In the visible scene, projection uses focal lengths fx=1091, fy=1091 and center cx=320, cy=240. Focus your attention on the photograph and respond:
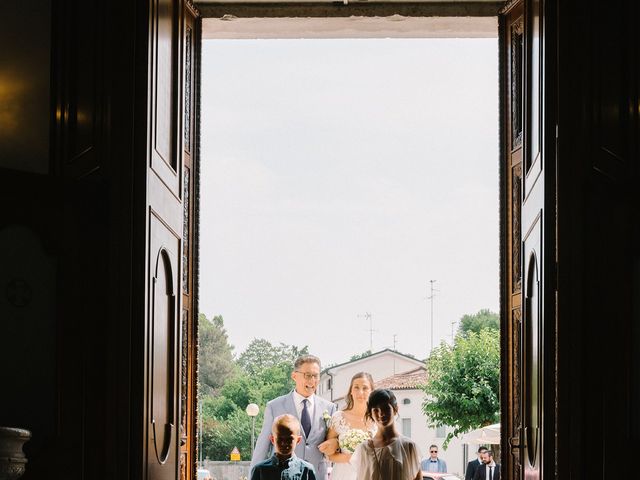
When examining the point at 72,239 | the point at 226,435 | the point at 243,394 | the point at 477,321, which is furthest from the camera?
the point at 243,394

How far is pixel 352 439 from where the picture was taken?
7711 mm

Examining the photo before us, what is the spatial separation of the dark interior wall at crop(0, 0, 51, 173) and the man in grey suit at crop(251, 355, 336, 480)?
3703 mm

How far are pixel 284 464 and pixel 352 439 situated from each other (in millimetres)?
1848

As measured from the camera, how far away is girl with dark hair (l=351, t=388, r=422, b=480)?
6.30 m

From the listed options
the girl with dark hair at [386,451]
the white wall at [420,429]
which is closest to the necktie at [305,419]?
the girl with dark hair at [386,451]

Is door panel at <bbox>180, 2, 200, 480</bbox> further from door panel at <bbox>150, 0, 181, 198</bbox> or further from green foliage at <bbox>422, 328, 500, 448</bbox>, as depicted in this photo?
green foliage at <bbox>422, 328, 500, 448</bbox>

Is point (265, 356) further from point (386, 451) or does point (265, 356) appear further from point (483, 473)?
point (386, 451)

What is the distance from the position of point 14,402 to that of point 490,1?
438 centimetres

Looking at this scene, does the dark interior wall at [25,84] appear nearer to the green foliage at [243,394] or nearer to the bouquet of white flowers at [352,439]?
the bouquet of white flowers at [352,439]

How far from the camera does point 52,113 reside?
450 cm

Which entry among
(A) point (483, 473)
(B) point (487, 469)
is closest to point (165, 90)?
(B) point (487, 469)
